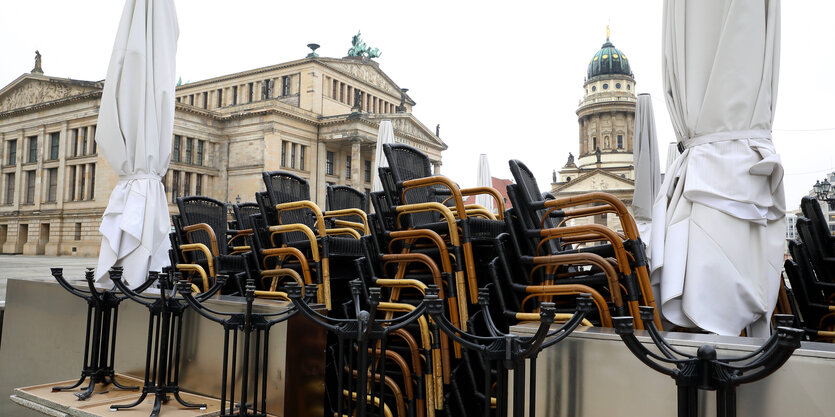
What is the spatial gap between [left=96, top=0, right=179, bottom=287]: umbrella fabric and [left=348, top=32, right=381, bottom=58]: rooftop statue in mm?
58068

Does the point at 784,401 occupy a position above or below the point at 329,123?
below

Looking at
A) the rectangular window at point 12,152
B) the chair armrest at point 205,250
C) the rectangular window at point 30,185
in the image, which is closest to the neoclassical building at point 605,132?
the rectangular window at point 30,185

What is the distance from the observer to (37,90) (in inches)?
1806

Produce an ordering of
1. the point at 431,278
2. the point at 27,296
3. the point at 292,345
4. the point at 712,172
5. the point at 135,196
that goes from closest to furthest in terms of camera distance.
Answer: the point at 712,172 < the point at 292,345 < the point at 431,278 < the point at 27,296 < the point at 135,196

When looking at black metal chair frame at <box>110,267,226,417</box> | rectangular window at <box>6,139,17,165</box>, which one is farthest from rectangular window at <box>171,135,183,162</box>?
black metal chair frame at <box>110,267,226,417</box>

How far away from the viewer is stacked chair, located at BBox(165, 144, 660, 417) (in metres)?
2.29

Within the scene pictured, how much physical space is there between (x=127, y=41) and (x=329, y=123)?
43.5 metres

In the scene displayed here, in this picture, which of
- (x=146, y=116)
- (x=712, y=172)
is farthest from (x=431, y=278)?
(x=146, y=116)

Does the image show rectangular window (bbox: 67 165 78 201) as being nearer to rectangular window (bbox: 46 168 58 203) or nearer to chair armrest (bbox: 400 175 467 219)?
rectangular window (bbox: 46 168 58 203)

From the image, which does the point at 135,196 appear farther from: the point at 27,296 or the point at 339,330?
the point at 339,330

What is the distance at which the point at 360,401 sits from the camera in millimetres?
2086

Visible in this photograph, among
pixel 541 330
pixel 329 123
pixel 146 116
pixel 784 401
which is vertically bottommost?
pixel 784 401

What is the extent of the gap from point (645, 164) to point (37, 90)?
170 feet

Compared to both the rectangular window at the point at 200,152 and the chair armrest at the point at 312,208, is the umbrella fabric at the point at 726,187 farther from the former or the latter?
the rectangular window at the point at 200,152
